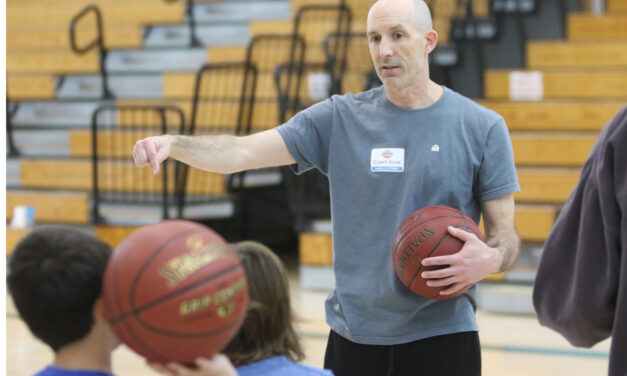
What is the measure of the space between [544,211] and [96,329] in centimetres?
434

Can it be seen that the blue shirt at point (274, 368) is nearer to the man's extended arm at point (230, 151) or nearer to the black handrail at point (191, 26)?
the man's extended arm at point (230, 151)

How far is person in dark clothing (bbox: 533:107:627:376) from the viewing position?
4.53 feet

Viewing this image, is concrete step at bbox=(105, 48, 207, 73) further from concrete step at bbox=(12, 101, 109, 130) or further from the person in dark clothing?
the person in dark clothing

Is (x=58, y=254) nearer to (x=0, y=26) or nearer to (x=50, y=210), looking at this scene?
(x=0, y=26)

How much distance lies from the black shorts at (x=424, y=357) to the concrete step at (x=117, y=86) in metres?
5.52

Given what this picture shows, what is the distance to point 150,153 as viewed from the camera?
190cm

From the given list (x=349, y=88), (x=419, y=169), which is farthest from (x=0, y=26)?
(x=349, y=88)

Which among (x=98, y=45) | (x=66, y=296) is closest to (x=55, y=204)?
(x=98, y=45)

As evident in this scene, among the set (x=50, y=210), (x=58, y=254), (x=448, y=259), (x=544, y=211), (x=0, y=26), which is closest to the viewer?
(x=58, y=254)

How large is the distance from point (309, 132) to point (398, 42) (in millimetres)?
316

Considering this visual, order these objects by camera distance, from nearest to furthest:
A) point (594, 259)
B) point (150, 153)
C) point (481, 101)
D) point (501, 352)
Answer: point (594, 259) < point (150, 153) < point (501, 352) < point (481, 101)

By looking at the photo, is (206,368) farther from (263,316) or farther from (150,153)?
(150,153)

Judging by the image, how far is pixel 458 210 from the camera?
203 cm

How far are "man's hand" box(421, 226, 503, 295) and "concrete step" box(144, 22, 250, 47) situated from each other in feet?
19.1
